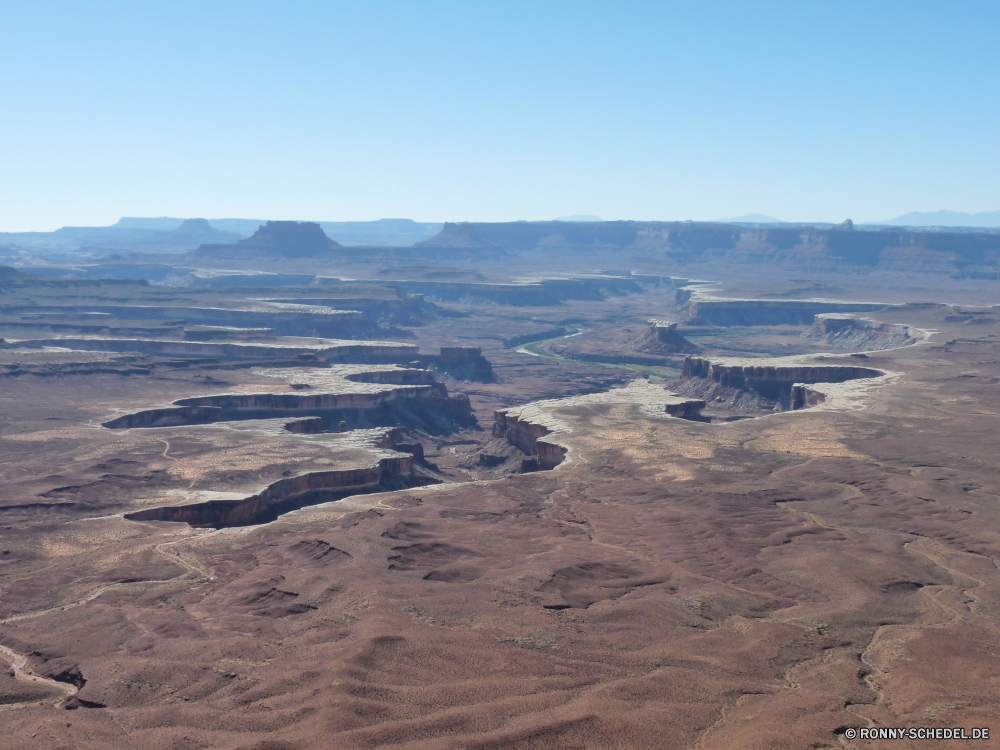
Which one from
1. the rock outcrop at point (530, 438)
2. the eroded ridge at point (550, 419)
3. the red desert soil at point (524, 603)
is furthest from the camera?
the eroded ridge at point (550, 419)

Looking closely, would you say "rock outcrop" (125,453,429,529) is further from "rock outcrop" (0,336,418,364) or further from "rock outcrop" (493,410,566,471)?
"rock outcrop" (0,336,418,364)

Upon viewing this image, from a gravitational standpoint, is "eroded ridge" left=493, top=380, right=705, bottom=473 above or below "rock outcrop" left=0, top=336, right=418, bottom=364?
above

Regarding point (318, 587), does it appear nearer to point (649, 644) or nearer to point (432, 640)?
point (432, 640)

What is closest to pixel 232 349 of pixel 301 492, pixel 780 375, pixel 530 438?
pixel 530 438

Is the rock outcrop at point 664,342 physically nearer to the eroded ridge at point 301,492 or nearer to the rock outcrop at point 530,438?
the rock outcrop at point 530,438

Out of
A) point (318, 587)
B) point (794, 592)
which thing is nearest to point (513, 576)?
point (318, 587)

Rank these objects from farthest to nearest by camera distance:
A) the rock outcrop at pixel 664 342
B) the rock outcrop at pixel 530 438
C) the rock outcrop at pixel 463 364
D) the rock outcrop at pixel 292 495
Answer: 1. the rock outcrop at pixel 664 342
2. the rock outcrop at pixel 463 364
3. the rock outcrop at pixel 530 438
4. the rock outcrop at pixel 292 495

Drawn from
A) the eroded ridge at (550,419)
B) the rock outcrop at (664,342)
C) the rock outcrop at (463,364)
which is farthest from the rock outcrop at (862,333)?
the eroded ridge at (550,419)

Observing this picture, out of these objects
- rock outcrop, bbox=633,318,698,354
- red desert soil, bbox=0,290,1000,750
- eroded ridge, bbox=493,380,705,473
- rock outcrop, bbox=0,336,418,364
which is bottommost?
rock outcrop, bbox=633,318,698,354

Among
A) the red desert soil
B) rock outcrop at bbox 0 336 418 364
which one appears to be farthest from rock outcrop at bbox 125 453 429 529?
rock outcrop at bbox 0 336 418 364

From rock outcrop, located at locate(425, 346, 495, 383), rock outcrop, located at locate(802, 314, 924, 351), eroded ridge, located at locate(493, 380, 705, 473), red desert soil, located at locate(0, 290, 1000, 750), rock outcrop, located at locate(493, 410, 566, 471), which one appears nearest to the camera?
red desert soil, located at locate(0, 290, 1000, 750)

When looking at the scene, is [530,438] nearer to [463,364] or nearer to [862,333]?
[463,364]
